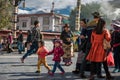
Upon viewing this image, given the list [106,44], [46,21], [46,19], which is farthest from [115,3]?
[46,21]

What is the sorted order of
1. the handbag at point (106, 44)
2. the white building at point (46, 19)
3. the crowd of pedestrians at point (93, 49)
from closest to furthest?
1. the handbag at point (106, 44)
2. the crowd of pedestrians at point (93, 49)
3. the white building at point (46, 19)

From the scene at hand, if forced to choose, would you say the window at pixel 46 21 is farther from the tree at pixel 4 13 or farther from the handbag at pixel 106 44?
the handbag at pixel 106 44

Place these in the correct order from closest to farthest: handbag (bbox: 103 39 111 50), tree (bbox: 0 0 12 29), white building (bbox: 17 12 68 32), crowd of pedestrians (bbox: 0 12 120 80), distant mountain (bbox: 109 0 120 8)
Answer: handbag (bbox: 103 39 111 50) → crowd of pedestrians (bbox: 0 12 120 80) → distant mountain (bbox: 109 0 120 8) → tree (bbox: 0 0 12 29) → white building (bbox: 17 12 68 32)

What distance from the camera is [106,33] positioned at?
10.4 metres

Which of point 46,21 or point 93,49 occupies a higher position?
point 93,49

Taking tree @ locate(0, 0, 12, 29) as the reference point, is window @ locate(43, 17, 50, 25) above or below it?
below

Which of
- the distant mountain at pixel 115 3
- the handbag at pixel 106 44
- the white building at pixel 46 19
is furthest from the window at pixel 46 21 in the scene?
the handbag at pixel 106 44

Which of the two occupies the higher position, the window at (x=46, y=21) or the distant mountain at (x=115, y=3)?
the distant mountain at (x=115, y=3)

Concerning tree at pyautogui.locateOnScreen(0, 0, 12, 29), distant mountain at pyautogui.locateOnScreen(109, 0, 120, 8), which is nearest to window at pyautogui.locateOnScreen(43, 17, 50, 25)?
tree at pyautogui.locateOnScreen(0, 0, 12, 29)

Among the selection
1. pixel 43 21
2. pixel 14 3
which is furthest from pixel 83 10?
pixel 14 3

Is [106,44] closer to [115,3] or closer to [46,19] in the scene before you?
[115,3]

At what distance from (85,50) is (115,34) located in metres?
1.38

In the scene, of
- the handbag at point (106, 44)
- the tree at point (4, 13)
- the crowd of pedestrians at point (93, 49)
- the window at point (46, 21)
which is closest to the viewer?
the handbag at point (106, 44)

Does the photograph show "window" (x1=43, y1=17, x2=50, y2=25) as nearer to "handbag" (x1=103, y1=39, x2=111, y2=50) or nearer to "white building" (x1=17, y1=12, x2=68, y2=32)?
"white building" (x1=17, y1=12, x2=68, y2=32)
